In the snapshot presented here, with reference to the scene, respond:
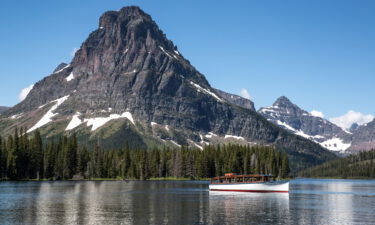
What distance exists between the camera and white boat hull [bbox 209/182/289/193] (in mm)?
148025

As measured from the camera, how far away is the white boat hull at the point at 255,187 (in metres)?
148

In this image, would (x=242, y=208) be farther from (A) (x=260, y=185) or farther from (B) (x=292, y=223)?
(A) (x=260, y=185)

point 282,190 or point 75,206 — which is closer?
point 75,206

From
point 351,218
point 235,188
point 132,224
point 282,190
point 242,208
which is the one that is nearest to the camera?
point 132,224

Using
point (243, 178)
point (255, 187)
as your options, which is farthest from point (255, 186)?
point (243, 178)

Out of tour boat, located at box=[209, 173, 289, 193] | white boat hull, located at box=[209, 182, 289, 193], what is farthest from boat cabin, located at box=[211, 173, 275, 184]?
white boat hull, located at box=[209, 182, 289, 193]

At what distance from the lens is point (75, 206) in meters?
92.0

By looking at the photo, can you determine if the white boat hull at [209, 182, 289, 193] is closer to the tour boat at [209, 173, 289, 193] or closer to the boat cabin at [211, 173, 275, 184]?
the tour boat at [209, 173, 289, 193]

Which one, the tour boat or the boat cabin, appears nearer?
the tour boat

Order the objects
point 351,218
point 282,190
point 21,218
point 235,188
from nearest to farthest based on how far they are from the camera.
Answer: point 21,218, point 351,218, point 282,190, point 235,188

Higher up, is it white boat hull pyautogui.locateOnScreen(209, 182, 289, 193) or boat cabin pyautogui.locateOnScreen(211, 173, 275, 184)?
boat cabin pyautogui.locateOnScreen(211, 173, 275, 184)

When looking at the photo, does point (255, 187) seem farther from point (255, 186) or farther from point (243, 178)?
point (243, 178)

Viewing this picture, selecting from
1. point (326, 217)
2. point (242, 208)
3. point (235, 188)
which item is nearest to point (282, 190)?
point (235, 188)

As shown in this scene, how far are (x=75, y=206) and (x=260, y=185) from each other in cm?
7692
